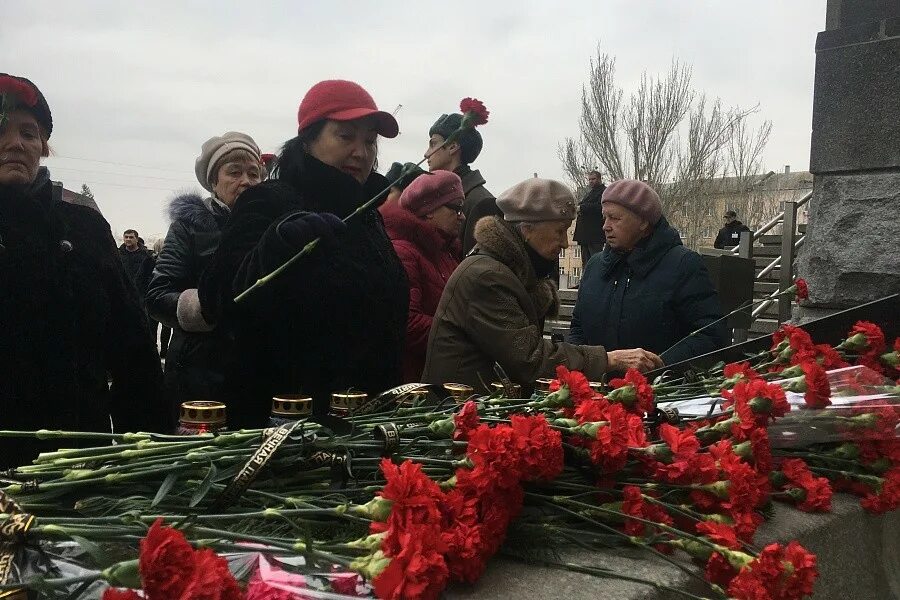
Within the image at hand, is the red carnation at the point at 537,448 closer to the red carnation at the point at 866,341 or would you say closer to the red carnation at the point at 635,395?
the red carnation at the point at 635,395

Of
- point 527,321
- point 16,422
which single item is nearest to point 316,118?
point 527,321

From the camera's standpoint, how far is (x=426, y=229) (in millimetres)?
4238

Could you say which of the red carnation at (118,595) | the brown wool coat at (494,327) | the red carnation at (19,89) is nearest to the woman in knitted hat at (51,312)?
the red carnation at (19,89)

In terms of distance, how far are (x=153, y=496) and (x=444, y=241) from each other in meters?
3.06

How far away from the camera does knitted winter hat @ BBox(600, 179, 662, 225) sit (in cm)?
405

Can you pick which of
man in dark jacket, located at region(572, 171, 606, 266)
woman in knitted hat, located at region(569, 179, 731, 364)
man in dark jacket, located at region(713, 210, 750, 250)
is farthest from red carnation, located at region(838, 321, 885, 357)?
man in dark jacket, located at region(713, 210, 750, 250)

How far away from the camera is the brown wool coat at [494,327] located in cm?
313

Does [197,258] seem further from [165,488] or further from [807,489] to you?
[807,489]

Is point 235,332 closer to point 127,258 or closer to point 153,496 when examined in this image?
point 153,496

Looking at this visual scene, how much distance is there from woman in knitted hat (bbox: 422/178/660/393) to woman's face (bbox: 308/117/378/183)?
1.90 ft

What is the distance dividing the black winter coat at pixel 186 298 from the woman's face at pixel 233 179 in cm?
8

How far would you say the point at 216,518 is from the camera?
131 cm

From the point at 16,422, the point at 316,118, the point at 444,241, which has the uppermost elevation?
the point at 316,118

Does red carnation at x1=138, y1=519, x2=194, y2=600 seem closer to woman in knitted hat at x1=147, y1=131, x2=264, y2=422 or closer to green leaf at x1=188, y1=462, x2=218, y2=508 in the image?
green leaf at x1=188, y1=462, x2=218, y2=508
